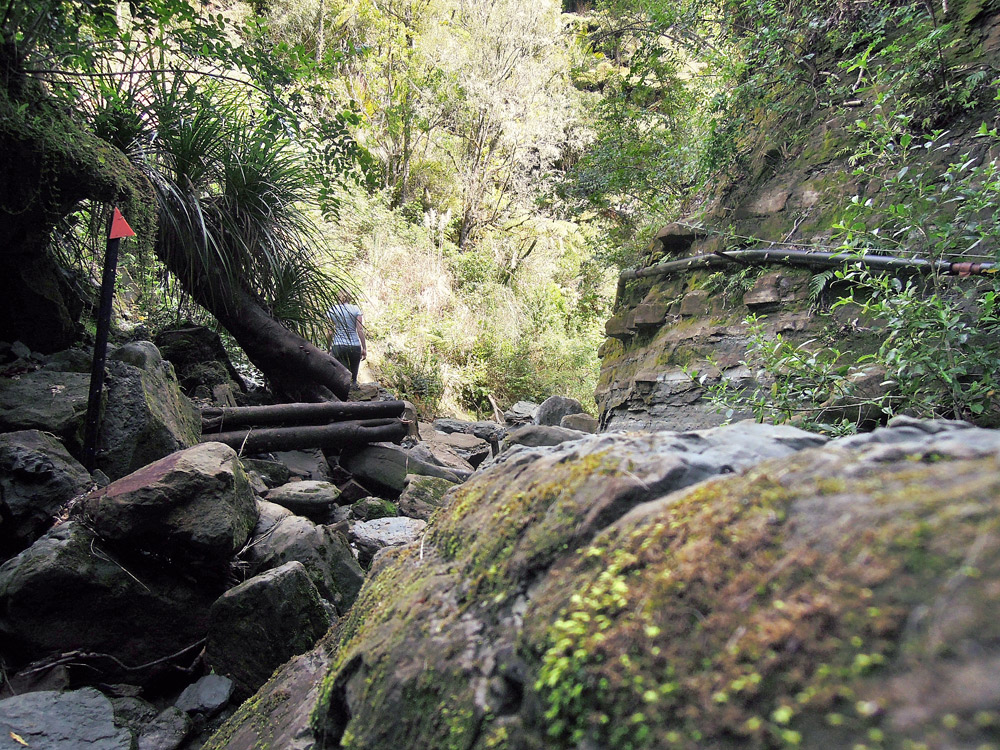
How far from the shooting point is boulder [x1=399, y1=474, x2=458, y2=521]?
4398 millimetres

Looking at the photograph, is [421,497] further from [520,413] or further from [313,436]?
[520,413]

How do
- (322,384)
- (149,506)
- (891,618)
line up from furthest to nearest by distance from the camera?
(322,384) → (149,506) → (891,618)

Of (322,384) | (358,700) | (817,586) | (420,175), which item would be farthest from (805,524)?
(420,175)

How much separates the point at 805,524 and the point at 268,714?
160cm

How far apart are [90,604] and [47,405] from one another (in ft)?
4.87

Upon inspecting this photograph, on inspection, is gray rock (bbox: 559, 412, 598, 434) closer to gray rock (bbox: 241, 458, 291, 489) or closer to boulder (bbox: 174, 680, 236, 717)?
gray rock (bbox: 241, 458, 291, 489)

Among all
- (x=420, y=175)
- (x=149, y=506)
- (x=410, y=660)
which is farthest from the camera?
(x=420, y=175)

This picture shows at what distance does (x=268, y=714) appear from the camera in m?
1.67

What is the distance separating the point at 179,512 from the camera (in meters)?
2.75

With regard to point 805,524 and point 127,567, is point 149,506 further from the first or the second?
point 805,524

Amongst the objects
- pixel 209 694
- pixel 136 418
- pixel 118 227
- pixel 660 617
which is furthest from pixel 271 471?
pixel 660 617

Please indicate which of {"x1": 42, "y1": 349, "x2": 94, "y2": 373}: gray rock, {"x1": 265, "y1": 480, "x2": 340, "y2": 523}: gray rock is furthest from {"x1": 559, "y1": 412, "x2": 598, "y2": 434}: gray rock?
{"x1": 42, "y1": 349, "x2": 94, "y2": 373}: gray rock

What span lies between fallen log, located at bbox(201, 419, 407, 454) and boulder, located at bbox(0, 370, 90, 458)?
3.79 ft

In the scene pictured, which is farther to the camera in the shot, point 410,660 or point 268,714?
point 268,714
